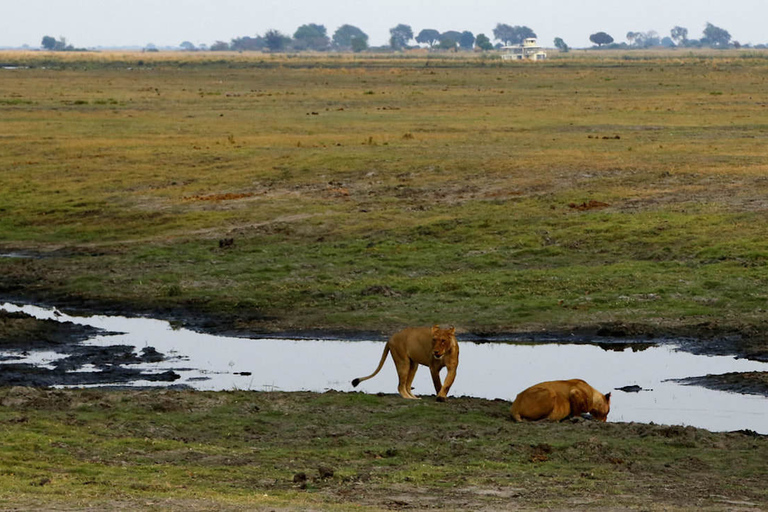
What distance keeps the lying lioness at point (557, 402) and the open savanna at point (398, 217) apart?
6489 mm

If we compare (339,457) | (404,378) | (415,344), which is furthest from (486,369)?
(339,457)

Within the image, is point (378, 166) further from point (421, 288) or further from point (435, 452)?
point (435, 452)

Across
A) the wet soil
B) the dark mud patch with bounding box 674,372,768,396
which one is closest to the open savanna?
the wet soil

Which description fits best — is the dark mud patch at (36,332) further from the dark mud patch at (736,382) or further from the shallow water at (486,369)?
the dark mud patch at (736,382)

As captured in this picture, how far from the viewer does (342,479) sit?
422 inches

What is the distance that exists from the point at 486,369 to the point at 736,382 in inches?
133

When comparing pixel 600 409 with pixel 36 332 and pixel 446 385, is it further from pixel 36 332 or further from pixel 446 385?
pixel 36 332

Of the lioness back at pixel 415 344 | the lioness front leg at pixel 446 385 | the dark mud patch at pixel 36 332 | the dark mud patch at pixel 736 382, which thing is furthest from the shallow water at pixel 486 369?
the lioness front leg at pixel 446 385

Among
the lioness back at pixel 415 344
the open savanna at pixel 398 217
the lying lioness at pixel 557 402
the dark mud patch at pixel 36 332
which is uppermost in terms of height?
the lioness back at pixel 415 344

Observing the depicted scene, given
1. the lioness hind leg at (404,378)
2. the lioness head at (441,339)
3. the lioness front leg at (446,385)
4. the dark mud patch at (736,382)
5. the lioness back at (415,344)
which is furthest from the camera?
the dark mud patch at (736,382)

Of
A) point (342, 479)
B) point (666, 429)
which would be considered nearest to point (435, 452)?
point (342, 479)

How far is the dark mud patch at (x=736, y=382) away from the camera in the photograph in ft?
51.6

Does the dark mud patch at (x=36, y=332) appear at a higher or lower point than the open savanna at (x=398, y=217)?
lower

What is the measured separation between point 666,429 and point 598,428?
68 centimetres
